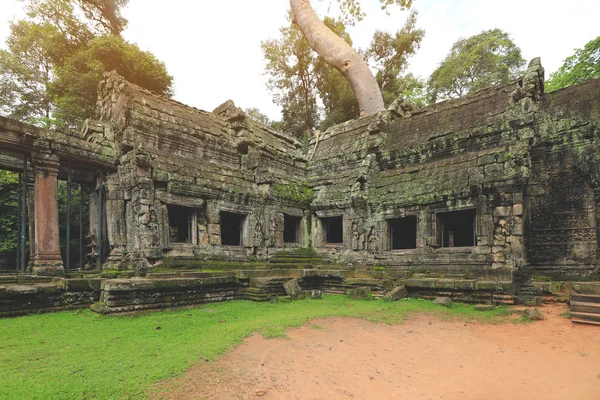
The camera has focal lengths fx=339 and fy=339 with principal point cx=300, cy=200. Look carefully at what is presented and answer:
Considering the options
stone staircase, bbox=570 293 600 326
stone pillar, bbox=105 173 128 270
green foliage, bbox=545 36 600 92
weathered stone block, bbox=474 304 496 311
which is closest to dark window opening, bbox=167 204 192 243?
stone pillar, bbox=105 173 128 270

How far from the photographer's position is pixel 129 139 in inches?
359

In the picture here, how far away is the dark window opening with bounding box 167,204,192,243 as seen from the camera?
9.95 meters

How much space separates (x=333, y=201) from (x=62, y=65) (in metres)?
18.3

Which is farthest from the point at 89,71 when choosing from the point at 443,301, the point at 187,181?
the point at 443,301

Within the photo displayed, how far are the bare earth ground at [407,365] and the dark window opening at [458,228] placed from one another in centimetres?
551

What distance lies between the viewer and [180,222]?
1209cm

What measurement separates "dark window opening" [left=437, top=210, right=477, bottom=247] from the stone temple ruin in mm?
68

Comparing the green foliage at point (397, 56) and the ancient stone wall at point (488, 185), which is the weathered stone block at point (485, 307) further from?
the green foliage at point (397, 56)

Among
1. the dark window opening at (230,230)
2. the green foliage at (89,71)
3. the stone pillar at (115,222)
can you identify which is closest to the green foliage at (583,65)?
the dark window opening at (230,230)

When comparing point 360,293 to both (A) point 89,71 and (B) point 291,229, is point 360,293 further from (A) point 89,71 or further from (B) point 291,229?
(A) point 89,71

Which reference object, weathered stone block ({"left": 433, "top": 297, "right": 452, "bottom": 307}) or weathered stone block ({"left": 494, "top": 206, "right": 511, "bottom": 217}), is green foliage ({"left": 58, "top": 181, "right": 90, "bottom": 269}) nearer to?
weathered stone block ({"left": 433, "top": 297, "right": 452, "bottom": 307})

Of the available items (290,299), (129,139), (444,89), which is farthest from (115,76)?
(444,89)

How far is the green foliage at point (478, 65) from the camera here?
24.6 meters

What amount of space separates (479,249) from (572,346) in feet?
13.5
